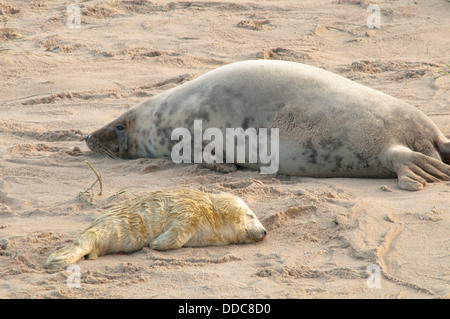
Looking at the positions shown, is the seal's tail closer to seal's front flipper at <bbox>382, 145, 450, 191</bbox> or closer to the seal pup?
the seal pup

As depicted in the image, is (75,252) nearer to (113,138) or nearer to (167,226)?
(167,226)

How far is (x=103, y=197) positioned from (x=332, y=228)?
141 centimetres

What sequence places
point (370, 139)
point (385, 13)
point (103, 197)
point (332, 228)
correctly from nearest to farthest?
point (332, 228) < point (103, 197) < point (370, 139) < point (385, 13)

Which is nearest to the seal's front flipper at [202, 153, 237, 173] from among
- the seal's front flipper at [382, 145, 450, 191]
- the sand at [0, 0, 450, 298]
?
the sand at [0, 0, 450, 298]

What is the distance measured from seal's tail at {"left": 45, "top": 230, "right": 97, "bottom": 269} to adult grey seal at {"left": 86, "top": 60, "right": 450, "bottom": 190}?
1751 millimetres

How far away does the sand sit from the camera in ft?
10.4

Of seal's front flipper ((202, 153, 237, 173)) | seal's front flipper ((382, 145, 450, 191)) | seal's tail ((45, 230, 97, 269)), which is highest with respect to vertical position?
seal's front flipper ((382, 145, 450, 191))

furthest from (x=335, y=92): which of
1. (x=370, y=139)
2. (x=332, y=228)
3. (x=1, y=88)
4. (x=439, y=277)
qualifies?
(x=1, y=88)

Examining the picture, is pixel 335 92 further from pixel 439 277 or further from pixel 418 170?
pixel 439 277

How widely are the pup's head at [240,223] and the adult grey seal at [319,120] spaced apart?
3.89 ft

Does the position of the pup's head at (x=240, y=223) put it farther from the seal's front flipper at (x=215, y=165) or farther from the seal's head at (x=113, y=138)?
the seal's head at (x=113, y=138)

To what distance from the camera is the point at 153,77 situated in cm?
725

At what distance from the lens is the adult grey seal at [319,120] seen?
4.71 metres

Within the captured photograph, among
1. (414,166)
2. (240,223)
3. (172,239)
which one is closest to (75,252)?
(172,239)
